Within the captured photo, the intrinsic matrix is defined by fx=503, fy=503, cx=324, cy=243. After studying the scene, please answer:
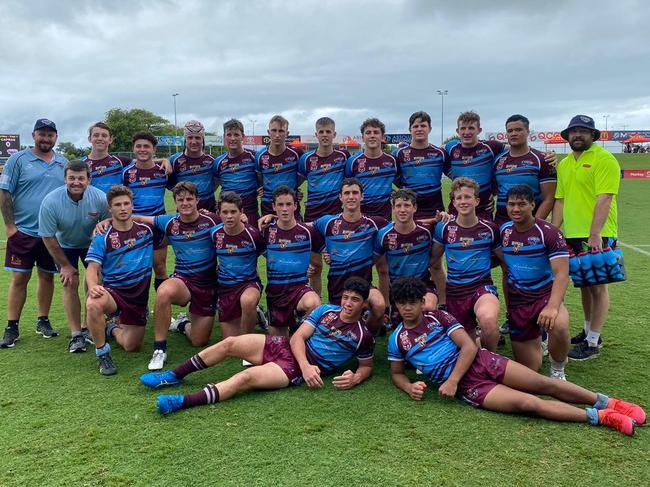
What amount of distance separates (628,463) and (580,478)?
1.10 ft

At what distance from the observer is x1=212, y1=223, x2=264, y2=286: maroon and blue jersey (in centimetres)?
462

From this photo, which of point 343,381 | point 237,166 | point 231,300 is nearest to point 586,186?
point 343,381

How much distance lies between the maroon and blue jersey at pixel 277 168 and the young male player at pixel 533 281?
2403 millimetres

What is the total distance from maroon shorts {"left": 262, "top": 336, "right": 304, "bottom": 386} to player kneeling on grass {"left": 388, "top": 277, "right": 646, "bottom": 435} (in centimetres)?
70

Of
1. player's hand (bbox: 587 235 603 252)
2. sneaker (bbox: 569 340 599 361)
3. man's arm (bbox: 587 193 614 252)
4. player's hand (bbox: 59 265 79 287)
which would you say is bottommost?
sneaker (bbox: 569 340 599 361)

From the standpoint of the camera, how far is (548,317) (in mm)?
3584

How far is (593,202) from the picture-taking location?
4.22 m

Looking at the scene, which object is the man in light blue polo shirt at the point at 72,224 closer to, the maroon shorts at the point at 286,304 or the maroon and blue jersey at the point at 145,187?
the maroon and blue jersey at the point at 145,187

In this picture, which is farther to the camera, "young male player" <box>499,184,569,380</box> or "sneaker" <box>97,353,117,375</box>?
"sneaker" <box>97,353,117,375</box>

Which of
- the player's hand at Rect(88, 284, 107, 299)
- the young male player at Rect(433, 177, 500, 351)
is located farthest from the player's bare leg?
the player's hand at Rect(88, 284, 107, 299)

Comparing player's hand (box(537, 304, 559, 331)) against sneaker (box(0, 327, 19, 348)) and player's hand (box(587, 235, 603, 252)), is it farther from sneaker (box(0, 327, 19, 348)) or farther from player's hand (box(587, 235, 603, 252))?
sneaker (box(0, 327, 19, 348))

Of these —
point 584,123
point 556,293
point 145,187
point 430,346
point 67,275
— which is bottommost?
point 430,346

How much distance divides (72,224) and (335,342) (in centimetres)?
273

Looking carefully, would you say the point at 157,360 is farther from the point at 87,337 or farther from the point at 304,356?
the point at 304,356
